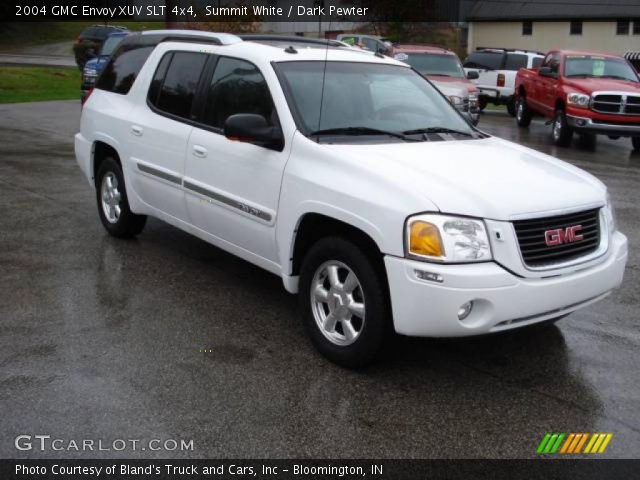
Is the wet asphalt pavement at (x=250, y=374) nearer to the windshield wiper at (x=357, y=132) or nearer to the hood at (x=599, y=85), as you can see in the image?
the windshield wiper at (x=357, y=132)

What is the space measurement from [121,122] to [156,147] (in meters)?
0.75

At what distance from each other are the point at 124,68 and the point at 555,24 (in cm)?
5286

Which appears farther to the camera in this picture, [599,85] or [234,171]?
[599,85]

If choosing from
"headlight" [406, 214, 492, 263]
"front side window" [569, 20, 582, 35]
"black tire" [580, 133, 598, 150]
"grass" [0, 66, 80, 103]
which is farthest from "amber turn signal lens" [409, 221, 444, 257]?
"front side window" [569, 20, 582, 35]

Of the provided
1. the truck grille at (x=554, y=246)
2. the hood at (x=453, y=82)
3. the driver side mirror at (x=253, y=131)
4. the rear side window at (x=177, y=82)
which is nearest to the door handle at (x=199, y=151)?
the rear side window at (x=177, y=82)

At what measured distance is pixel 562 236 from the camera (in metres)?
4.23

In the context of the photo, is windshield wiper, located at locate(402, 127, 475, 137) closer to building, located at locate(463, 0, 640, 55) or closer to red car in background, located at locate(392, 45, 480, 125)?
red car in background, located at locate(392, 45, 480, 125)

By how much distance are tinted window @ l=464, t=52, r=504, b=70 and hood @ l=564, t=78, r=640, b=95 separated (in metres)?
8.76

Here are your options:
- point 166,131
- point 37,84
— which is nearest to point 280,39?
point 166,131

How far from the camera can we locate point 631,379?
439 centimetres

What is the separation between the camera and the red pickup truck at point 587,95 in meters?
14.4

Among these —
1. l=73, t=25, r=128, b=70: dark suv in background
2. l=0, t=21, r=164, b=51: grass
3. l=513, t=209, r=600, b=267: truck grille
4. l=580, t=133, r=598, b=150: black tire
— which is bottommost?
l=580, t=133, r=598, b=150: black tire

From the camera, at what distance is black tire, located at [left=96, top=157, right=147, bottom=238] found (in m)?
6.82

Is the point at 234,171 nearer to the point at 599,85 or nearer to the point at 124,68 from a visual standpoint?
the point at 124,68
